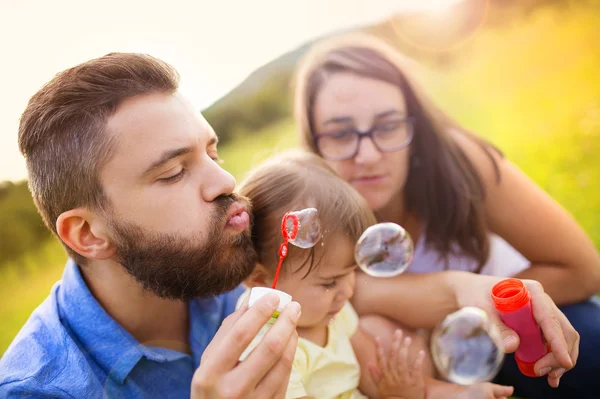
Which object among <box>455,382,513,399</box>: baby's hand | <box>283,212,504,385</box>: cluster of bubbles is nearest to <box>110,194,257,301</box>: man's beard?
<box>283,212,504,385</box>: cluster of bubbles

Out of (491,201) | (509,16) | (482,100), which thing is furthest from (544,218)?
(509,16)

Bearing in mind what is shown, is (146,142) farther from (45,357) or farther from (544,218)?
(544,218)

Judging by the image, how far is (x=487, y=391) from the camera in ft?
4.87

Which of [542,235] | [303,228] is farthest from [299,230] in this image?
[542,235]

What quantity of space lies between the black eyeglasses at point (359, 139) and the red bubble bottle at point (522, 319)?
70 cm

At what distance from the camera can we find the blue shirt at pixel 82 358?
54.2 inches

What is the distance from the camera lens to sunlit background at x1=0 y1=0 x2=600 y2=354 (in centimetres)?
227

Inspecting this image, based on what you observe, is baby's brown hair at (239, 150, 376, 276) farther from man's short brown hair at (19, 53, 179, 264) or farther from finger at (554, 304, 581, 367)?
finger at (554, 304, 581, 367)

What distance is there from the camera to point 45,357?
4.66 feet

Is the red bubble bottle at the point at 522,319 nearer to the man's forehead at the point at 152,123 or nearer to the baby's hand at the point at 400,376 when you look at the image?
the baby's hand at the point at 400,376

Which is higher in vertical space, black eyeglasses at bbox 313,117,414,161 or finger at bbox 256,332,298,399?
black eyeglasses at bbox 313,117,414,161

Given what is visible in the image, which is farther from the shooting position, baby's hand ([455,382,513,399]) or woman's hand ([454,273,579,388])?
baby's hand ([455,382,513,399])

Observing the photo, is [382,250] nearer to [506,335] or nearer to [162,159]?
[506,335]

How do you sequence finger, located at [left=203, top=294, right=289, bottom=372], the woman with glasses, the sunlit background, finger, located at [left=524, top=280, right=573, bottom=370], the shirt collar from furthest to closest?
the sunlit background, the woman with glasses, the shirt collar, finger, located at [left=524, top=280, right=573, bottom=370], finger, located at [left=203, top=294, right=289, bottom=372]
